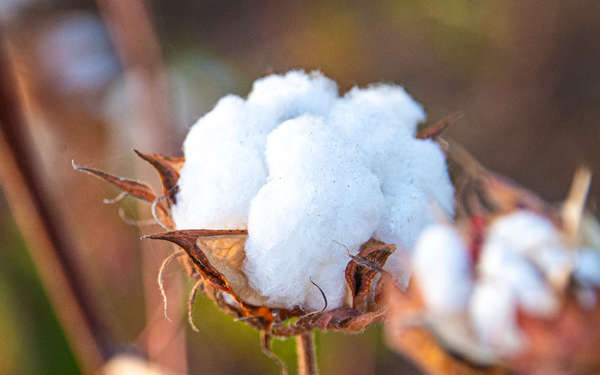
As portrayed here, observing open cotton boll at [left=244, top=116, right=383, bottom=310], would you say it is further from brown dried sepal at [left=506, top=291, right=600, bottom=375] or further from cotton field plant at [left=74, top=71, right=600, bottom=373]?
brown dried sepal at [left=506, top=291, right=600, bottom=375]

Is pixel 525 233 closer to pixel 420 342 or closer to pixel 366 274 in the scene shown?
pixel 420 342

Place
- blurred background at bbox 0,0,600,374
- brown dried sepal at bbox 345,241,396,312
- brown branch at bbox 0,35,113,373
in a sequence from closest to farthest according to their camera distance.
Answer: brown dried sepal at bbox 345,241,396,312, brown branch at bbox 0,35,113,373, blurred background at bbox 0,0,600,374

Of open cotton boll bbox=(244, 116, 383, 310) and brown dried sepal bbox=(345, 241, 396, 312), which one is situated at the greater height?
open cotton boll bbox=(244, 116, 383, 310)

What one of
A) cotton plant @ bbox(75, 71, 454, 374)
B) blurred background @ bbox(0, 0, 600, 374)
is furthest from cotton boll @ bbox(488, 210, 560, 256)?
blurred background @ bbox(0, 0, 600, 374)

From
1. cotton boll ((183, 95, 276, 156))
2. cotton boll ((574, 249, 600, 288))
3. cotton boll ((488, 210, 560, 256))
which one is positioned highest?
cotton boll ((183, 95, 276, 156))

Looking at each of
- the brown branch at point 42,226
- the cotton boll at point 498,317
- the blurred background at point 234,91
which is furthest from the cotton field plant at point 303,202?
the blurred background at point 234,91

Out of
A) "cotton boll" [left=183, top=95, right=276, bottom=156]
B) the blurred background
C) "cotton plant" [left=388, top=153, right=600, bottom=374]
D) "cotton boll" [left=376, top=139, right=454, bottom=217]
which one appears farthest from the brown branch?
"cotton plant" [left=388, top=153, right=600, bottom=374]

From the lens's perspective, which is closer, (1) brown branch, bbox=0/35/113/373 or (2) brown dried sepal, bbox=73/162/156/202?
(2) brown dried sepal, bbox=73/162/156/202

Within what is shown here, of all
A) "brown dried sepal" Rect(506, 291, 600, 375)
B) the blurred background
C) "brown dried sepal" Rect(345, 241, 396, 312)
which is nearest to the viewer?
"brown dried sepal" Rect(506, 291, 600, 375)

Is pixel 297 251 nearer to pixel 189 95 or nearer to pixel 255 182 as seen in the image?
pixel 255 182
